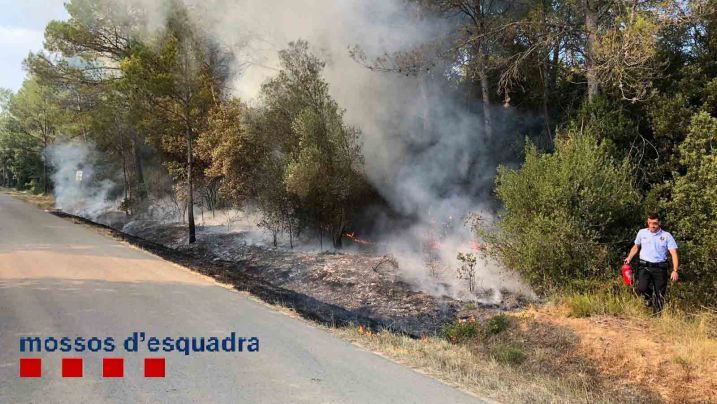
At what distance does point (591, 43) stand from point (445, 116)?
207 inches

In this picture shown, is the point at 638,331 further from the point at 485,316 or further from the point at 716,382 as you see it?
the point at 485,316

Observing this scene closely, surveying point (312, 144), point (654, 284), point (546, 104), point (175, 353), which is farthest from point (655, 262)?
point (546, 104)

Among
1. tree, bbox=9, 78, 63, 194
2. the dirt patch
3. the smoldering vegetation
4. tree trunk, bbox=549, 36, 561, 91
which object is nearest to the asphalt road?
the dirt patch

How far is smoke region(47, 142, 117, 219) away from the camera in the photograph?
24.8 m

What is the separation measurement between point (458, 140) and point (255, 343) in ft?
33.4

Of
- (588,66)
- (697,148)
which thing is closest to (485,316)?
(697,148)

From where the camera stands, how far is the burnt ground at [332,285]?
7930 mm

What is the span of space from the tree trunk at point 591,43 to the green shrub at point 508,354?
5474mm

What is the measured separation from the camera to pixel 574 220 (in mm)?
7293

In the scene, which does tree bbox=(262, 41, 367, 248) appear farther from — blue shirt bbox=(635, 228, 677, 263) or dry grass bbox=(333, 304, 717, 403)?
blue shirt bbox=(635, 228, 677, 263)

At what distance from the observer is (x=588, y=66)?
30.1ft

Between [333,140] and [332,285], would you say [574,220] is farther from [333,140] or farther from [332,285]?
[333,140]

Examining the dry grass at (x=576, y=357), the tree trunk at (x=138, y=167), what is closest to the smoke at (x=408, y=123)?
the dry grass at (x=576, y=357)

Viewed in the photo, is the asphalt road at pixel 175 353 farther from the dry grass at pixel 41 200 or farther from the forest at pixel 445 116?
the dry grass at pixel 41 200
